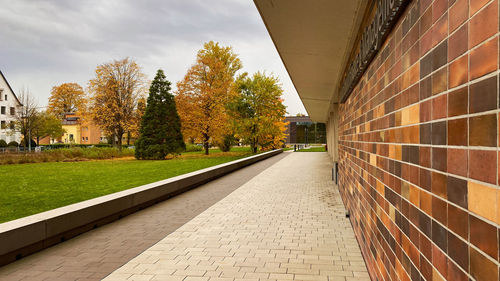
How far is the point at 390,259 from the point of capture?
244 centimetres

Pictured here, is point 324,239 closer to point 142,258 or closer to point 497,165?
point 142,258

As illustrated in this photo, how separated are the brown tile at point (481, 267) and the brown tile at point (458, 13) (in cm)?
88

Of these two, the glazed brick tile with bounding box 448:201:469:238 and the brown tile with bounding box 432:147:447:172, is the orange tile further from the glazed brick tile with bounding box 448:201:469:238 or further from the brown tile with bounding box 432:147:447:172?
the brown tile with bounding box 432:147:447:172

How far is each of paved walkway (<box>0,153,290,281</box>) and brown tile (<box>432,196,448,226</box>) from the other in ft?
12.0

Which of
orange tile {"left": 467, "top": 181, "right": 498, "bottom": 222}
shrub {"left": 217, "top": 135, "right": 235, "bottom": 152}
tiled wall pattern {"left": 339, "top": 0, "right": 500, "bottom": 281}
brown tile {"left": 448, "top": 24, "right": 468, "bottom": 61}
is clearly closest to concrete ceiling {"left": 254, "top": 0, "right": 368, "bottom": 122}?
tiled wall pattern {"left": 339, "top": 0, "right": 500, "bottom": 281}

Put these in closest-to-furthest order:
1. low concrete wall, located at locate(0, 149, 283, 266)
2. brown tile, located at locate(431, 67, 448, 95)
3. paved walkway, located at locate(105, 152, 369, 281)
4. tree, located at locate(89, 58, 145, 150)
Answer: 1. brown tile, located at locate(431, 67, 448, 95)
2. paved walkway, located at locate(105, 152, 369, 281)
3. low concrete wall, located at locate(0, 149, 283, 266)
4. tree, located at locate(89, 58, 145, 150)

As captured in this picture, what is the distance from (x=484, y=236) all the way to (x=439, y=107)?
2.10 feet

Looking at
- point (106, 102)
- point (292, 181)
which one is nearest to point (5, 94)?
point (106, 102)

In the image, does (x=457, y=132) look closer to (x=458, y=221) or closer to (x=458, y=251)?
(x=458, y=221)

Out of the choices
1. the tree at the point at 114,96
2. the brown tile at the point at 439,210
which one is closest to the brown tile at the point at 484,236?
the brown tile at the point at 439,210

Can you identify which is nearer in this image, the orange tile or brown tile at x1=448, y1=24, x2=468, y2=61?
the orange tile

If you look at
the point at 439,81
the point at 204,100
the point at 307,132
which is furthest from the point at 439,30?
the point at 307,132

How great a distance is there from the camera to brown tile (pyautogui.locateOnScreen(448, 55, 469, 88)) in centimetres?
114

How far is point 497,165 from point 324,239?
13.9ft
